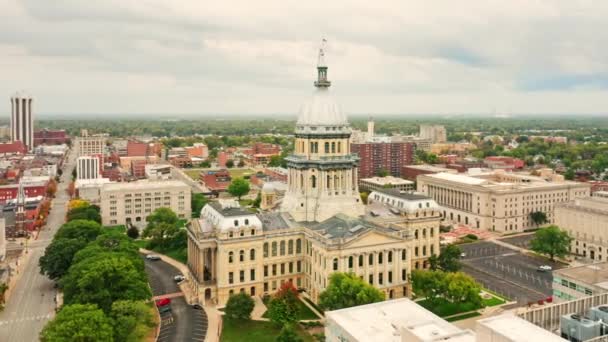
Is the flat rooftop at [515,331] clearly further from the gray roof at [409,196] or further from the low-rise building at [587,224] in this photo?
the low-rise building at [587,224]

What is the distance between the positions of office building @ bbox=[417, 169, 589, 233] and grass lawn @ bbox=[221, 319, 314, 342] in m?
96.6

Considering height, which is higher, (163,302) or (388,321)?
(388,321)

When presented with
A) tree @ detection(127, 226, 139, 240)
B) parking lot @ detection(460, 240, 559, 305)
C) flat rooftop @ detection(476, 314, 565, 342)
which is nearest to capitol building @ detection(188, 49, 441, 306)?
parking lot @ detection(460, 240, 559, 305)

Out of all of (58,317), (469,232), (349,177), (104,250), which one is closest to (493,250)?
(469,232)

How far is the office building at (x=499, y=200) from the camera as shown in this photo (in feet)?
527

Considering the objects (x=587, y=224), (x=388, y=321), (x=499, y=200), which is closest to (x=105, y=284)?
(x=388, y=321)

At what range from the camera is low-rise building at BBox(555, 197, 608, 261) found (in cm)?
12606

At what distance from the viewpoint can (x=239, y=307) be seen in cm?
8594

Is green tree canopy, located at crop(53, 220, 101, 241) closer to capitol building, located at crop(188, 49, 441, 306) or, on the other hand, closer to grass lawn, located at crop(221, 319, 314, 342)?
capitol building, located at crop(188, 49, 441, 306)

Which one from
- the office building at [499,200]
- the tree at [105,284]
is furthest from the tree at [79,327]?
the office building at [499,200]

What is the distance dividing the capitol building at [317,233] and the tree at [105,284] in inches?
582

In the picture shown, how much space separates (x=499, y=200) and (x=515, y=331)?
119m

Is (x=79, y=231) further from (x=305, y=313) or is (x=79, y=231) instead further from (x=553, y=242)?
(x=553, y=242)

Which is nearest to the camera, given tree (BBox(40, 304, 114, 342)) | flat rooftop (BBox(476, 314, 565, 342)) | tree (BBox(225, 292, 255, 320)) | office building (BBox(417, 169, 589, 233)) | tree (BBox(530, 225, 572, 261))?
flat rooftop (BBox(476, 314, 565, 342))
